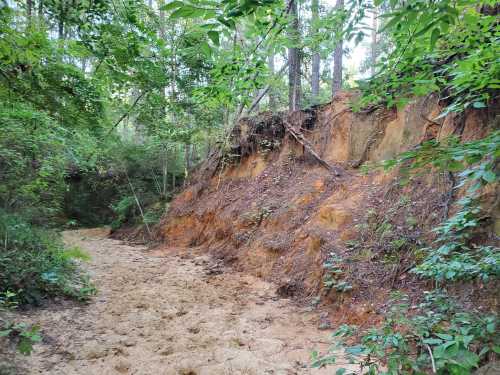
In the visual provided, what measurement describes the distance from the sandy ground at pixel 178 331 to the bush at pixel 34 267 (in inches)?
10.6

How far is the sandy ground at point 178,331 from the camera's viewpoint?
3170 millimetres

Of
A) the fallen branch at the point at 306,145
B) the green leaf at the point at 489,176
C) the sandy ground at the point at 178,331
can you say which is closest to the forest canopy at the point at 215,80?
the green leaf at the point at 489,176

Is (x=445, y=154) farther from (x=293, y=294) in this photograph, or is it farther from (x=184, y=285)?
(x=184, y=285)

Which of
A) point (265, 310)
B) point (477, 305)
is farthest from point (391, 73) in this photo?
point (265, 310)

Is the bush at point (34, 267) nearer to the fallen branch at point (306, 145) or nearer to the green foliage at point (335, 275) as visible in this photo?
the green foliage at point (335, 275)

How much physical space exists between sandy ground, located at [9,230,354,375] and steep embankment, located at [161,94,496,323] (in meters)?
0.70

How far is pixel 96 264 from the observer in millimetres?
7215

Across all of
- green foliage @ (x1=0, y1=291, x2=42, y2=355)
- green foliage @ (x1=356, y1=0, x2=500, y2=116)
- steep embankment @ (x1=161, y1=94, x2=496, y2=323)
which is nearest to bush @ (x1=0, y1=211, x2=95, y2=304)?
green foliage @ (x1=0, y1=291, x2=42, y2=355)

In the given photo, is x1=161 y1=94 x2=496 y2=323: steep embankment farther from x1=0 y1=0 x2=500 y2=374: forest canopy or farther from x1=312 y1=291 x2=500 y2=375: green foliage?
x1=312 y1=291 x2=500 y2=375: green foliage

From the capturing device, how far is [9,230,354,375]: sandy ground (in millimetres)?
3170

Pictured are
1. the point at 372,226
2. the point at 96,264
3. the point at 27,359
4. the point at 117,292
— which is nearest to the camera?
the point at 27,359

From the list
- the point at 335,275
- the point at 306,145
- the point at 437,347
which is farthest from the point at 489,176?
the point at 306,145

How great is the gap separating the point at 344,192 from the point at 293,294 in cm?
249

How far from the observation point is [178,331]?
13.2ft
